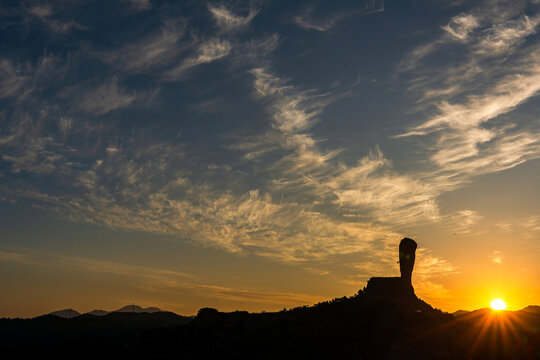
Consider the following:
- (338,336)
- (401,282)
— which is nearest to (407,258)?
(401,282)

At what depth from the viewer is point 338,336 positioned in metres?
50.7

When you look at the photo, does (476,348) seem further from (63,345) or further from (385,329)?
(63,345)

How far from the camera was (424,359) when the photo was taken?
4312 cm

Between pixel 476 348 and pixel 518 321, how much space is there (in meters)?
14.4

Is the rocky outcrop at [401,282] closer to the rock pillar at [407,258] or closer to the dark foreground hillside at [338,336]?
the rock pillar at [407,258]

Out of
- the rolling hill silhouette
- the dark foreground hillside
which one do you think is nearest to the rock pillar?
the rolling hill silhouette

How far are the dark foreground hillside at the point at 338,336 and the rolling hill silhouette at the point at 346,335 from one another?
0.36 feet

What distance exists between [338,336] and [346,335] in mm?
970

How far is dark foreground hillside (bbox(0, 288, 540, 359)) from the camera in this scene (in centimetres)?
4688

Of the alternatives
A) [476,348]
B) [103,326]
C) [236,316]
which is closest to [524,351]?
[476,348]

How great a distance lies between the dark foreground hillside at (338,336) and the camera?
46.9m

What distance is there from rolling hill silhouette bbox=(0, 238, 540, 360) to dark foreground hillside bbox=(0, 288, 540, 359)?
111 millimetres

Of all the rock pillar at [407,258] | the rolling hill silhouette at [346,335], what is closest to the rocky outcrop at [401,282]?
the rock pillar at [407,258]

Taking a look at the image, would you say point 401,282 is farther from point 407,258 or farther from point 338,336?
point 338,336
